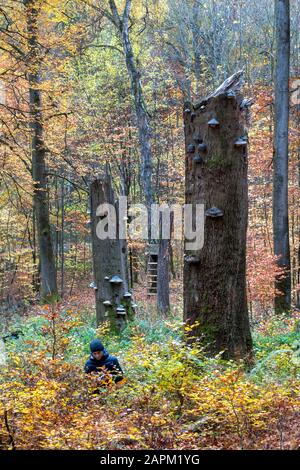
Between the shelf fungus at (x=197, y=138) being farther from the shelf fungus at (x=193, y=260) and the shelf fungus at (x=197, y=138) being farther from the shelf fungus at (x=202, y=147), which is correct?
the shelf fungus at (x=193, y=260)

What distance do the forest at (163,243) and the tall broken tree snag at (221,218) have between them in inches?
0.7

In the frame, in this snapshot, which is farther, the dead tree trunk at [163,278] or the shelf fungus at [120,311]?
the dead tree trunk at [163,278]

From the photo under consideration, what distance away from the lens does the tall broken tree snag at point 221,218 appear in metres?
5.54

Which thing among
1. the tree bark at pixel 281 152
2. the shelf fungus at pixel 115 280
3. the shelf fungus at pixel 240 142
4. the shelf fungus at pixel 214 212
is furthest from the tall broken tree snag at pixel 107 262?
the tree bark at pixel 281 152

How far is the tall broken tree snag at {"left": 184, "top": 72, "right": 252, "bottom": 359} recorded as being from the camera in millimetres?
5535

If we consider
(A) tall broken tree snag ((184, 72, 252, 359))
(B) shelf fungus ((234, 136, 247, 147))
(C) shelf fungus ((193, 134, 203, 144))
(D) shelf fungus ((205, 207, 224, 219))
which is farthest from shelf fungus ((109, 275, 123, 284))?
(B) shelf fungus ((234, 136, 247, 147))

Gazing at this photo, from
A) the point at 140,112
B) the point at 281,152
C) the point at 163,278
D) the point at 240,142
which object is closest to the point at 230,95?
the point at 240,142

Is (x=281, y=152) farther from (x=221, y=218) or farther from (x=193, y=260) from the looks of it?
(x=193, y=260)

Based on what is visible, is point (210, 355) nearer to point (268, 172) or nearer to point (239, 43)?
point (268, 172)

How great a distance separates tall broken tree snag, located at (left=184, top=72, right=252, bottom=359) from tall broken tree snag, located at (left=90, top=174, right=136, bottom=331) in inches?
158

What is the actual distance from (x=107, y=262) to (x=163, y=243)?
4882mm

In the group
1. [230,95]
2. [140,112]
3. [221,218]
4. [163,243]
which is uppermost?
[140,112]

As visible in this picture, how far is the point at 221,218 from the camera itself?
5520 millimetres

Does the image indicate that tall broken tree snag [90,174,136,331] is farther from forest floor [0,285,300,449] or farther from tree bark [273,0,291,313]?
tree bark [273,0,291,313]
